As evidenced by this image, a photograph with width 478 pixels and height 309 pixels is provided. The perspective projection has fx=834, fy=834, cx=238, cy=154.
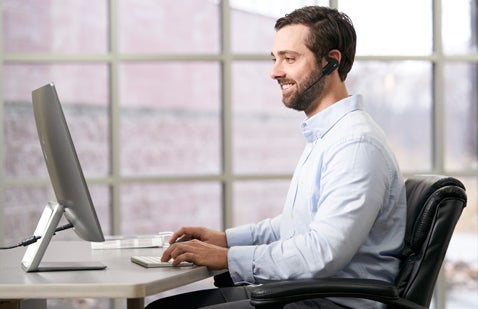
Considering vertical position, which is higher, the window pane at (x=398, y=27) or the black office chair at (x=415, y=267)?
the window pane at (x=398, y=27)

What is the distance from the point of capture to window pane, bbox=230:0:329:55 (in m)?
4.11

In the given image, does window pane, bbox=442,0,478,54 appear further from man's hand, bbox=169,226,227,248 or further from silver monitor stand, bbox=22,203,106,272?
silver monitor stand, bbox=22,203,106,272

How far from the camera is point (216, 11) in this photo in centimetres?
411

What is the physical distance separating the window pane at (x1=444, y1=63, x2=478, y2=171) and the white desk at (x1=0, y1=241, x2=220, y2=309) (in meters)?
2.29

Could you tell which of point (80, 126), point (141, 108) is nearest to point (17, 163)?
point (80, 126)

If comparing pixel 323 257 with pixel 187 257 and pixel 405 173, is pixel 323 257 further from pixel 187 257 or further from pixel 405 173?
pixel 405 173

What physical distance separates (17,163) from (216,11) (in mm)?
1217

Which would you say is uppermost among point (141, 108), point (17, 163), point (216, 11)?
point (216, 11)

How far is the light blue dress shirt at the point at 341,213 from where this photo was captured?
6.97ft

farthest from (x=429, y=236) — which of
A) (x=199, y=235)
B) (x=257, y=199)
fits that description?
(x=257, y=199)

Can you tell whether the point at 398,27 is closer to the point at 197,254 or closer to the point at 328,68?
the point at 328,68

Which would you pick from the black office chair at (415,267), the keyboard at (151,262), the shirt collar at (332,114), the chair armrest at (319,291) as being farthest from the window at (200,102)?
the chair armrest at (319,291)

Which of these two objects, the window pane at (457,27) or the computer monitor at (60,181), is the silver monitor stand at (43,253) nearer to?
the computer monitor at (60,181)

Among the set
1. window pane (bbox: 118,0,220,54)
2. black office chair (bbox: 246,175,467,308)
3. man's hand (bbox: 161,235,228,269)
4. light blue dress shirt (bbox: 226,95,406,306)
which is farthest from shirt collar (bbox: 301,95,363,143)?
window pane (bbox: 118,0,220,54)
